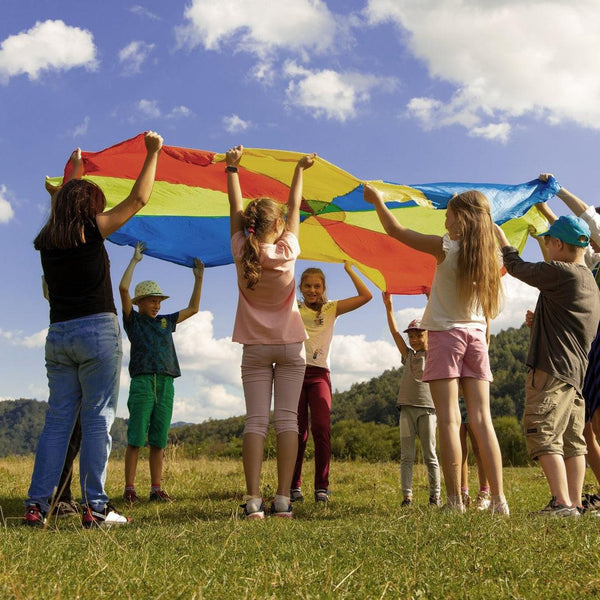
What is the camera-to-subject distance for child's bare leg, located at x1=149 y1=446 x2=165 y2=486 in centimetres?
520

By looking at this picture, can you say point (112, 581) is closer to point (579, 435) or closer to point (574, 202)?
point (579, 435)

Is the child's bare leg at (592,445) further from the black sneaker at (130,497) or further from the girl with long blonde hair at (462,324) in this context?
the black sneaker at (130,497)

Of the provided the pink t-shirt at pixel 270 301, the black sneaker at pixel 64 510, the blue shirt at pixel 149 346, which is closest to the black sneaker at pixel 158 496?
the black sneaker at pixel 64 510

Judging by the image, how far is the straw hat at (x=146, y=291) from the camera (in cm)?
551

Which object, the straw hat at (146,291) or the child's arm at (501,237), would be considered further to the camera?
the straw hat at (146,291)

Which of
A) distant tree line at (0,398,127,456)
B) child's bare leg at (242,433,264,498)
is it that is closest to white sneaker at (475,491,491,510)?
child's bare leg at (242,433,264,498)

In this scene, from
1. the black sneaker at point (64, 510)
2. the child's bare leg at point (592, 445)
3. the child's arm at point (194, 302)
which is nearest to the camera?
the black sneaker at point (64, 510)

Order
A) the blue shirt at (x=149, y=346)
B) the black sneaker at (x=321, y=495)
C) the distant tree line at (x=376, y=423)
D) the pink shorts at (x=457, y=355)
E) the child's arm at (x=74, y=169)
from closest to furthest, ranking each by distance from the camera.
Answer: the pink shorts at (x=457, y=355)
the child's arm at (x=74, y=169)
the black sneaker at (x=321, y=495)
the blue shirt at (x=149, y=346)
the distant tree line at (x=376, y=423)

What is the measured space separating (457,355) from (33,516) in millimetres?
2496

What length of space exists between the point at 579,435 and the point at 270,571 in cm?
245

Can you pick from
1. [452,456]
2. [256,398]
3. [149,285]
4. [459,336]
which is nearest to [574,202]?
[459,336]

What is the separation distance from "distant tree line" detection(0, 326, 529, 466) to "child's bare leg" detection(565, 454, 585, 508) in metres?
6.66

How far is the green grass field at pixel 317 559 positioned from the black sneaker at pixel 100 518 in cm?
12

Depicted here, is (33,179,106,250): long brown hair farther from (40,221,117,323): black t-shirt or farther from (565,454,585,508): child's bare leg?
(565,454,585,508): child's bare leg
